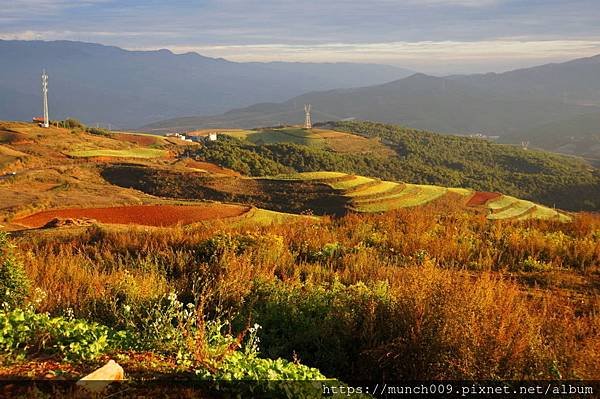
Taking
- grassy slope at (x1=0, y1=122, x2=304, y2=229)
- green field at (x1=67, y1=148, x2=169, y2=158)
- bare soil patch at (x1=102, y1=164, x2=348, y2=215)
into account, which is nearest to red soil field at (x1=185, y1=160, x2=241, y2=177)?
grassy slope at (x1=0, y1=122, x2=304, y2=229)

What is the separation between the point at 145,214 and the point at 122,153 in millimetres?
27036

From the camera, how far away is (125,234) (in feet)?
34.0

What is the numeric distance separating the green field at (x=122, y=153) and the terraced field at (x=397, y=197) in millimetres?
15771

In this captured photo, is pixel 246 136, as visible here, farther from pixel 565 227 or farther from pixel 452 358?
pixel 452 358

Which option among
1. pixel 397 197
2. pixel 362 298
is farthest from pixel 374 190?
pixel 362 298

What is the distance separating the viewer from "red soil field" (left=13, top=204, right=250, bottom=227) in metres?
20.0

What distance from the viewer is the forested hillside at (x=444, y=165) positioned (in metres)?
60.0

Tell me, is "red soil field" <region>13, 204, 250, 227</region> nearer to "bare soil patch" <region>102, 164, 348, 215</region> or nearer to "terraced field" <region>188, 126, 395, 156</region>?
"bare soil patch" <region>102, 164, 348, 215</region>

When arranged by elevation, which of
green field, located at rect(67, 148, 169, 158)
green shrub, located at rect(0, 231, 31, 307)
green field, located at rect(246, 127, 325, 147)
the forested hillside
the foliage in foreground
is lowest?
the forested hillside

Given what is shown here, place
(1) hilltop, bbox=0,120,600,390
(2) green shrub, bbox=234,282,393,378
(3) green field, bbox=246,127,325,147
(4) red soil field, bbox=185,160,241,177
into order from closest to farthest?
(1) hilltop, bbox=0,120,600,390
(2) green shrub, bbox=234,282,393,378
(4) red soil field, bbox=185,160,241,177
(3) green field, bbox=246,127,325,147

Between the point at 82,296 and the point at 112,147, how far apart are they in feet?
153

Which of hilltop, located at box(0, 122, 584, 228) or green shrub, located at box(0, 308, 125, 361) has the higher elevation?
green shrub, located at box(0, 308, 125, 361)

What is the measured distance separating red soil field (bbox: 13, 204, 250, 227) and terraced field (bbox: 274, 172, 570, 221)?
11928 millimetres

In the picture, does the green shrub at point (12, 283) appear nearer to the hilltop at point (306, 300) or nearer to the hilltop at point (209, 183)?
the hilltop at point (306, 300)
